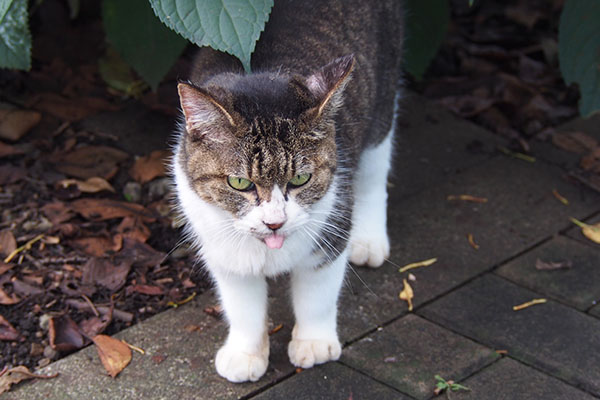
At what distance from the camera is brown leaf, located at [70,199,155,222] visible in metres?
3.43

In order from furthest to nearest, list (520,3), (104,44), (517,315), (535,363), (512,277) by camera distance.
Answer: (520,3) → (104,44) → (512,277) → (517,315) → (535,363)

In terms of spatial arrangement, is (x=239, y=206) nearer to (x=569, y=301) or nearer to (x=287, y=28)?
(x=287, y=28)

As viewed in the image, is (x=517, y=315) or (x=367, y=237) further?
(x=367, y=237)

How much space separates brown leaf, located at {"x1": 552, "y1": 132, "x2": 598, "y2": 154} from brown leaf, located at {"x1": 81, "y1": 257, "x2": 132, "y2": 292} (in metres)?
2.39

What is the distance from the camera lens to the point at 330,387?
2658mm

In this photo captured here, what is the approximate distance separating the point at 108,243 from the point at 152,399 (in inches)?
37.4

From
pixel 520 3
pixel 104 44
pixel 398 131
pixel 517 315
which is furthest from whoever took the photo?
pixel 520 3

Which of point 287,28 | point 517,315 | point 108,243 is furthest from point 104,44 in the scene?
point 517,315

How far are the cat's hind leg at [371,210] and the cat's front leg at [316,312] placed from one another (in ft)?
1.68

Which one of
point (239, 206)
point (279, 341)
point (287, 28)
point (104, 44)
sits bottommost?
point (279, 341)

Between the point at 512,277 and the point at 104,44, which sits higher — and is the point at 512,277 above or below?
below

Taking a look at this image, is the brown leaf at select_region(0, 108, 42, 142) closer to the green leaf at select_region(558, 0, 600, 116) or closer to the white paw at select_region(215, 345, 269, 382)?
the white paw at select_region(215, 345, 269, 382)

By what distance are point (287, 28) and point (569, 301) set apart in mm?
1536

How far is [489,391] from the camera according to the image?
264 cm
